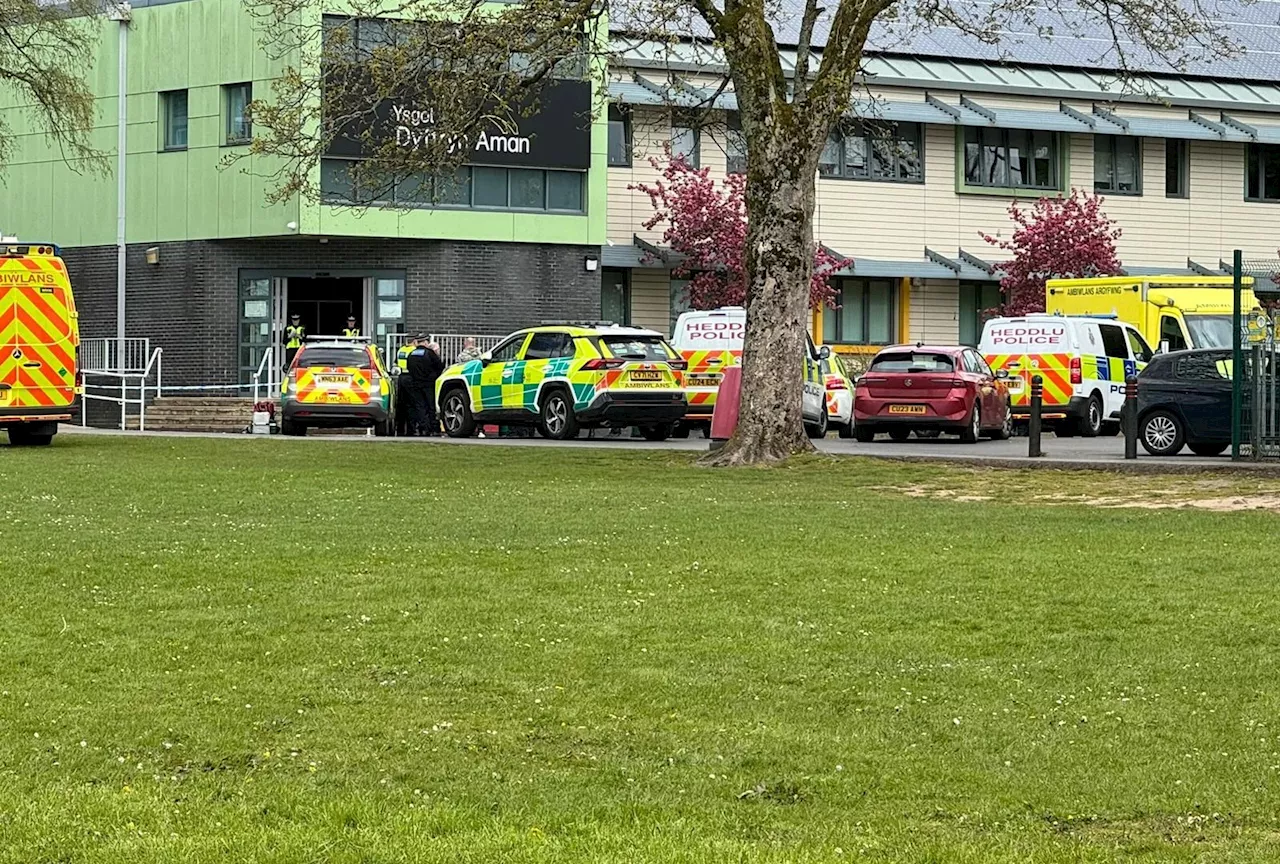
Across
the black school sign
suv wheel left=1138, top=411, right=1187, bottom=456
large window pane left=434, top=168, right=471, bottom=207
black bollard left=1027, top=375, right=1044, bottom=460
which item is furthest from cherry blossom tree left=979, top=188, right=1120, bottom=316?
black bollard left=1027, top=375, right=1044, bottom=460

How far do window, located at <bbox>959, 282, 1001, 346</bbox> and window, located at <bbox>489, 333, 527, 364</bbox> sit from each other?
19.7 m

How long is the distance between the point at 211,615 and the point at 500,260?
33.6 metres

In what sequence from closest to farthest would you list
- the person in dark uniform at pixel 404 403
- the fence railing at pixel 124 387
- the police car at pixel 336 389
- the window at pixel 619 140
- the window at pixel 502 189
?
1. the police car at pixel 336 389
2. the person in dark uniform at pixel 404 403
3. the fence railing at pixel 124 387
4. the window at pixel 502 189
5. the window at pixel 619 140

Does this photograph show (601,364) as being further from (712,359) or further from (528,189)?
(528,189)

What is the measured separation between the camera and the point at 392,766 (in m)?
7.88

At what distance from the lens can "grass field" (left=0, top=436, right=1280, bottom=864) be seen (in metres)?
6.89

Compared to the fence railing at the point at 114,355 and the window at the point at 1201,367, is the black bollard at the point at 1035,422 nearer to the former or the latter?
the window at the point at 1201,367

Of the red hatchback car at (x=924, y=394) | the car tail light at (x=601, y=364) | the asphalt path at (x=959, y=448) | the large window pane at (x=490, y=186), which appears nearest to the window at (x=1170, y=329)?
the asphalt path at (x=959, y=448)

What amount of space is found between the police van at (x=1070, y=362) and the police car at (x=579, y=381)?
5.70m

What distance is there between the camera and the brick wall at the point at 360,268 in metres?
44.1

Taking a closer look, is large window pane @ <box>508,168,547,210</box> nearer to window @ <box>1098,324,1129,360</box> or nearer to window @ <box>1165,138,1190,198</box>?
window @ <box>1098,324,1129,360</box>

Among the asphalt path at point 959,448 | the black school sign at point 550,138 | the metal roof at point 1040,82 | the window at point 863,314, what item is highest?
the metal roof at point 1040,82

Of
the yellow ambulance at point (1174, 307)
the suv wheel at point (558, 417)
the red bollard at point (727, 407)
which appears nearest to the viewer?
the red bollard at point (727, 407)

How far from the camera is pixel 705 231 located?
1783 inches
